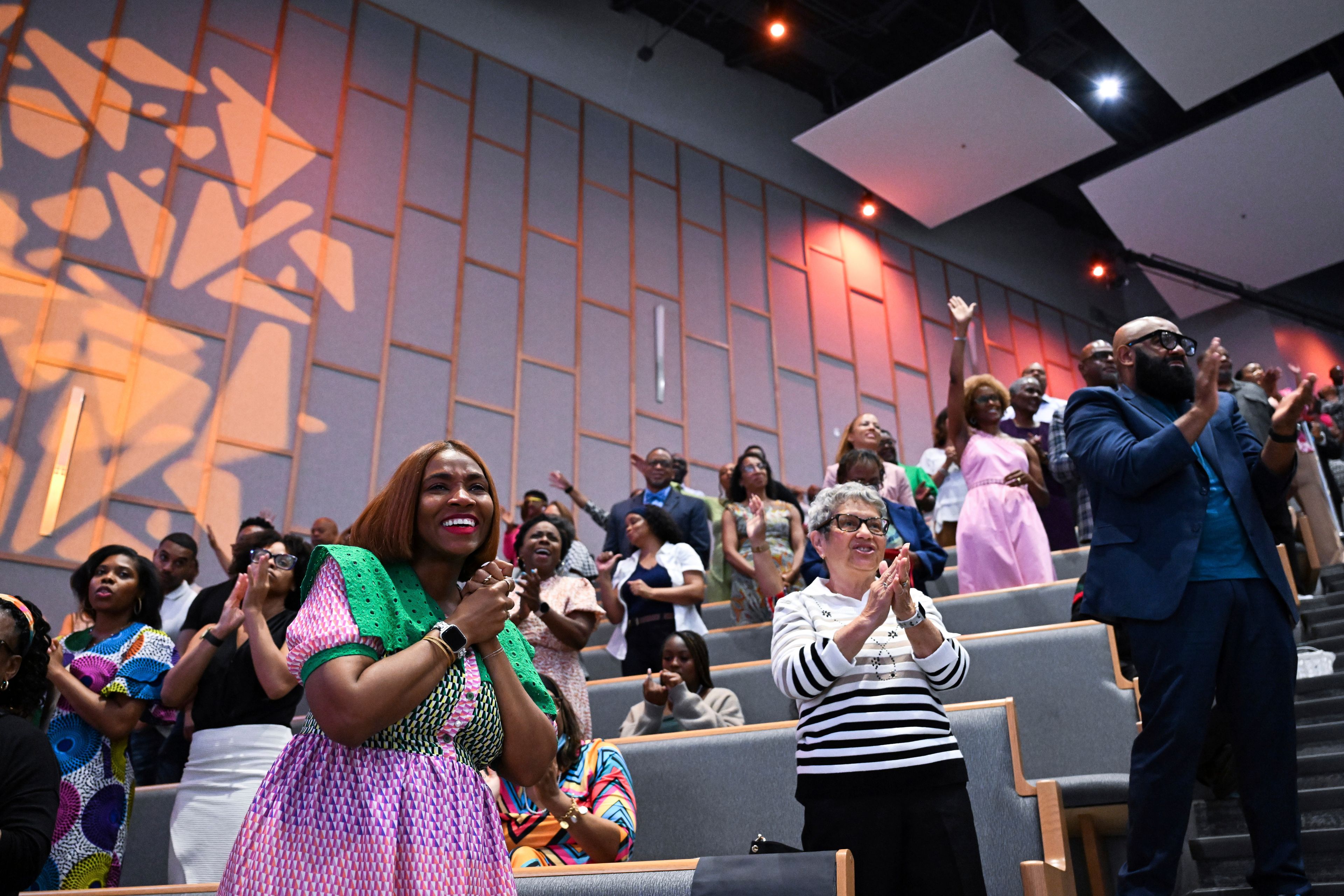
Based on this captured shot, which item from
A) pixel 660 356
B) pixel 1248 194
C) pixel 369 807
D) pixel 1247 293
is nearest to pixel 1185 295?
pixel 1247 293

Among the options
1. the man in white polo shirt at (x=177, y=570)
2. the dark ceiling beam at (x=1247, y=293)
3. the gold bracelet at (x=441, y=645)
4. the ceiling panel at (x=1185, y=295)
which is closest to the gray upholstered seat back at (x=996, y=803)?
the gold bracelet at (x=441, y=645)

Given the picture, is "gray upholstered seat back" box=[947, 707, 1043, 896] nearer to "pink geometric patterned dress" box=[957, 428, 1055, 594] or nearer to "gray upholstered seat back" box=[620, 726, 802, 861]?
"gray upholstered seat back" box=[620, 726, 802, 861]

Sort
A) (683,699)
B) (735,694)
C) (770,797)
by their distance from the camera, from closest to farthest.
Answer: (770,797)
(683,699)
(735,694)

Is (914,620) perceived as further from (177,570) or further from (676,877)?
(177,570)

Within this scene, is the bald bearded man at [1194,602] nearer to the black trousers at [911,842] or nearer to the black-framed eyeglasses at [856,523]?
the black trousers at [911,842]

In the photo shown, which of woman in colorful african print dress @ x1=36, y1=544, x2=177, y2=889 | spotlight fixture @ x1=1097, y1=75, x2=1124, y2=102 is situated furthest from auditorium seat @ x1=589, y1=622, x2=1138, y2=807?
spotlight fixture @ x1=1097, y1=75, x2=1124, y2=102

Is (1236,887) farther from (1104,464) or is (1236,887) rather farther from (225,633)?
(225,633)

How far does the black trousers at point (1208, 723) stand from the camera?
2.00m

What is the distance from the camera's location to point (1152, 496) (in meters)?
2.22

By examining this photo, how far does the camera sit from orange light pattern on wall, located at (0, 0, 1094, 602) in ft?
18.8

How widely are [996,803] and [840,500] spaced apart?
776mm

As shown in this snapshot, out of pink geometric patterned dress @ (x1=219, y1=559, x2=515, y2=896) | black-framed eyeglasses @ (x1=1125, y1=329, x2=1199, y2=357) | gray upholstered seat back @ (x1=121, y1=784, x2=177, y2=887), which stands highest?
black-framed eyeglasses @ (x1=1125, y1=329, x2=1199, y2=357)

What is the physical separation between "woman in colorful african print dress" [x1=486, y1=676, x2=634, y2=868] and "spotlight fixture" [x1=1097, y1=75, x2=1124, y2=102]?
7689 mm

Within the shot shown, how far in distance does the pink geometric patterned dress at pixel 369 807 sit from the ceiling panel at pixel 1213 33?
24.1 feet
